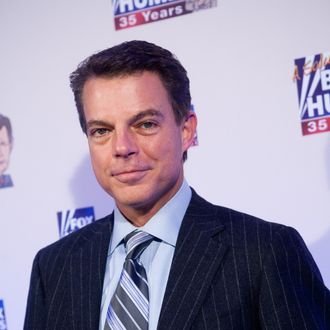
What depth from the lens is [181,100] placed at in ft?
4.19

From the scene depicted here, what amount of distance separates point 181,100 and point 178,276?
15.9 inches

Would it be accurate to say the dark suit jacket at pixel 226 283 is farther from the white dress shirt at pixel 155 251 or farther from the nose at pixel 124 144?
the nose at pixel 124 144

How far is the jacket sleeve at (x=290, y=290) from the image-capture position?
1.06 metres

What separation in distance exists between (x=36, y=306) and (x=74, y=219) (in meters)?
0.57

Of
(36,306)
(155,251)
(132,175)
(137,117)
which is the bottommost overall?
(36,306)

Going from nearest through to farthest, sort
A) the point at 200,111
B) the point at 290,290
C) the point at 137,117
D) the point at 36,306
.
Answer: the point at 290,290 → the point at 137,117 → the point at 36,306 → the point at 200,111

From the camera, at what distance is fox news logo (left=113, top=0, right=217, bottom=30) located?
5.51 ft

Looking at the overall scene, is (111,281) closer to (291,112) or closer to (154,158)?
(154,158)

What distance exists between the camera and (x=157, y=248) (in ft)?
3.96

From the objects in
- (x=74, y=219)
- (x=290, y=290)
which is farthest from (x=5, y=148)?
(x=290, y=290)

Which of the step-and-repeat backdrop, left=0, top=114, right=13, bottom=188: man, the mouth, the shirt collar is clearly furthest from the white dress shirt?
left=0, top=114, right=13, bottom=188: man

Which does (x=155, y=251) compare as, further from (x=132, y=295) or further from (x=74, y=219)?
(x=74, y=219)

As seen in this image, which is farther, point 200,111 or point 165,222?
Result: point 200,111

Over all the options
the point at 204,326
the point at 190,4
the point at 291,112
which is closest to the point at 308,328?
the point at 204,326
